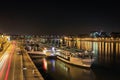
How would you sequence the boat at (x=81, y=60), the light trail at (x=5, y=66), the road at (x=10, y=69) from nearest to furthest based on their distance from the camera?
the road at (x=10, y=69), the light trail at (x=5, y=66), the boat at (x=81, y=60)

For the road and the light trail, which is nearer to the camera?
the road

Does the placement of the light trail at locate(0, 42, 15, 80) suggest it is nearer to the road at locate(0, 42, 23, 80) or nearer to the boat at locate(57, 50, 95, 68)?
the road at locate(0, 42, 23, 80)

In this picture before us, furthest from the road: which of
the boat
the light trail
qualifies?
the boat

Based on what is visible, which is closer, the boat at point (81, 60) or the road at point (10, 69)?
the road at point (10, 69)

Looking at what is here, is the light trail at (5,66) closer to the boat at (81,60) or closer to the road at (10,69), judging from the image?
the road at (10,69)

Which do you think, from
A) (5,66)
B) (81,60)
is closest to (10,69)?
(5,66)

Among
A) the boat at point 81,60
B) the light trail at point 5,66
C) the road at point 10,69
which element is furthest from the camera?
the boat at point 81,60

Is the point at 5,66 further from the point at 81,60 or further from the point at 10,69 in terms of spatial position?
the point at 81,60

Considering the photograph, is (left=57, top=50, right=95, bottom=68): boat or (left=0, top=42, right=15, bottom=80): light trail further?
(left=57, top=50, right=95, bottom=68): boat

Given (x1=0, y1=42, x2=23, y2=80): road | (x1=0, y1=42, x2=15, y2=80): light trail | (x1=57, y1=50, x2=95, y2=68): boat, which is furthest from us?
(x1=57, y1=50, x2=95, y2=68): boat

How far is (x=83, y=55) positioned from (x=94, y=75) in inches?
501

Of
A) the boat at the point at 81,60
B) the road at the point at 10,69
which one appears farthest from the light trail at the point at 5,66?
the boat at the point at 81,60

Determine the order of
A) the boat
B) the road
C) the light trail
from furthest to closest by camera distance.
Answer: the boat → the light trail → the road

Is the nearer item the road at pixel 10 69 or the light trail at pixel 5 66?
the road at pixel 10 69
